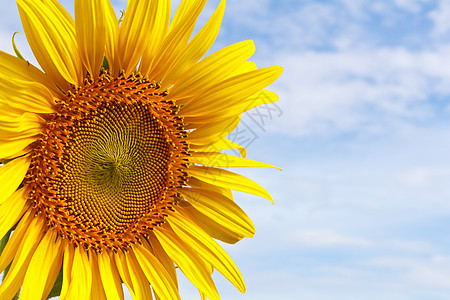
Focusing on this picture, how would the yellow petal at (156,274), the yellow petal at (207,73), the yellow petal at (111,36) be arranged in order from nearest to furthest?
the yellow petal at (111,36) → the yellow petal at (207,73) → the yellow petal at (156,274)

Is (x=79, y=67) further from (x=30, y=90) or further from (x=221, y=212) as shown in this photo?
(x=221, y=212)

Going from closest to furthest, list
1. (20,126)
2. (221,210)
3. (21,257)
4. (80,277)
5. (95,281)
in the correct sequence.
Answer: (20,126) → (21,257) → (80,277) → (95,281) → (221,210)

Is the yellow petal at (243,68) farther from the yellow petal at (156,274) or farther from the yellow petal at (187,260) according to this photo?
the yellow petal at (156,274)

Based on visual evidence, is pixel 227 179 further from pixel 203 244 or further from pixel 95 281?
pixel 95 281

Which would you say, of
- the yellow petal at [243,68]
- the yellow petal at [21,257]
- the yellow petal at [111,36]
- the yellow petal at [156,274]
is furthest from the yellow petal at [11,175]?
the yellow petal at [243,68]

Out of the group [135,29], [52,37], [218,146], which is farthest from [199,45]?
[52,37]

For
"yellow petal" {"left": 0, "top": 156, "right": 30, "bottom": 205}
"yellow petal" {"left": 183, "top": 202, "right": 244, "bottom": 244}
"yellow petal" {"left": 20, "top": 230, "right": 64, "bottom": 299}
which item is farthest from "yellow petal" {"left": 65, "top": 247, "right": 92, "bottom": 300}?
"yellow petal" {"left": 183, "top": 202, "right": 244, "bottom": 244}
